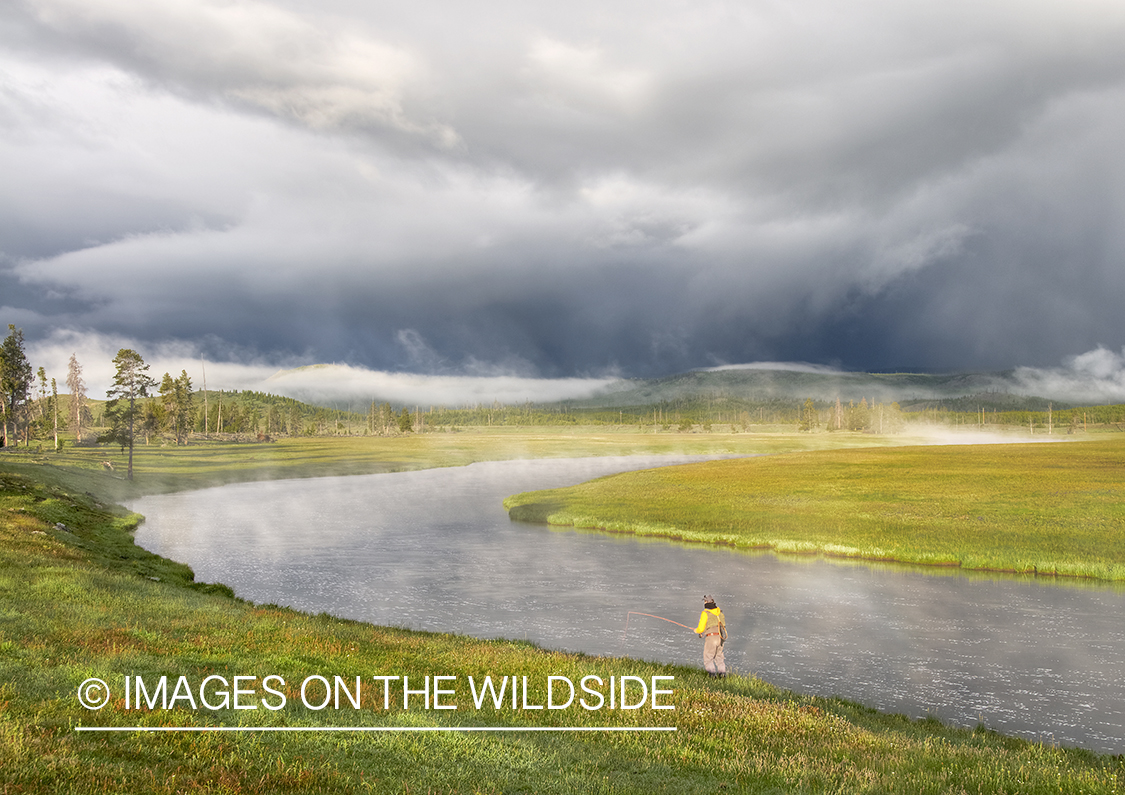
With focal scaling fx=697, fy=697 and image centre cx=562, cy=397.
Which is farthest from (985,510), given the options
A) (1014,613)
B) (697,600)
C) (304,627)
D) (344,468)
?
(344,468)

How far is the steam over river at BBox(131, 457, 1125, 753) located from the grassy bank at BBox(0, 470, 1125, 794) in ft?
17.5

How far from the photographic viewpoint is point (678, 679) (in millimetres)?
20234

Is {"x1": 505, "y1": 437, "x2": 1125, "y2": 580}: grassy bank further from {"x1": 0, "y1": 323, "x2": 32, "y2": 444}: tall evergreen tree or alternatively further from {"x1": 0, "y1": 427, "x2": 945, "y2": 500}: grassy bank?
{"x1": 0, "y1": 323, "x2": 32, "y2": 444}: tall evergreen tree

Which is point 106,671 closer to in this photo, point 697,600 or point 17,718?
point 17,718

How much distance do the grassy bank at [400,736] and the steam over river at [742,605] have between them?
533cm

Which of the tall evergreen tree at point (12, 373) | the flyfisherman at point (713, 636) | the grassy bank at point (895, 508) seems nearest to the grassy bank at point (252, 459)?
the tall evergreen tree at point (12, 373)

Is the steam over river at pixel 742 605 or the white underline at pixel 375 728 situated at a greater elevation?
the white underline at pixel 375 728

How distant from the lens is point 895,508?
62.2 metres

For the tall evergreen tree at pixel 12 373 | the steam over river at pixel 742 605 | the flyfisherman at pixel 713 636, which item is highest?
the tall evergreen tree at pixel 12 373

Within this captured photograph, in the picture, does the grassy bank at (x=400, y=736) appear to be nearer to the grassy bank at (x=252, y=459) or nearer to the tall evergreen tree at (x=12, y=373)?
the grassy bank at (x=252, y=459)

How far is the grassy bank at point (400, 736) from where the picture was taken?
10016 millimetres

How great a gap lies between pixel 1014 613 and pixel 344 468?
115008mm

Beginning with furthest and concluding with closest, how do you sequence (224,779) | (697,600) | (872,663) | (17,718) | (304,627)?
(697,600) → (872,663) → (304,627) → (17,718) → (224,779)

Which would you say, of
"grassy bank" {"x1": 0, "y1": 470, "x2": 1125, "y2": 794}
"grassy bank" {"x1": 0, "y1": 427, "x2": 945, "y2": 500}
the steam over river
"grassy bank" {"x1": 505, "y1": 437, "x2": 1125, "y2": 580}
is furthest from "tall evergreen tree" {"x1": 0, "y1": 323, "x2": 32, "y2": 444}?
"grassy bank" {"x1": 0, "y1": 470, "x2": 1125, "y2": 794}
